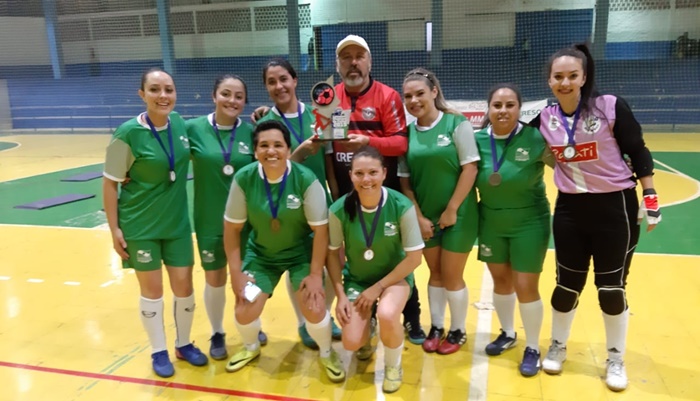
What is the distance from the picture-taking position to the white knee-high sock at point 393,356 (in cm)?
297

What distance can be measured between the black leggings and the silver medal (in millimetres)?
207

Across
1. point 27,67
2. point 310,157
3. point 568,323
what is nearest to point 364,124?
point 310,157

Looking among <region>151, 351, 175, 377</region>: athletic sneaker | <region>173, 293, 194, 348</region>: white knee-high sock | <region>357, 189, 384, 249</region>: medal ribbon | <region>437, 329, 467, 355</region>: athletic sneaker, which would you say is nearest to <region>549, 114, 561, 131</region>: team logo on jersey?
<region>357, 189, 384, 249</region>: medal ribbon

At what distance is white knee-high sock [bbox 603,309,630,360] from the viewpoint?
2.92m

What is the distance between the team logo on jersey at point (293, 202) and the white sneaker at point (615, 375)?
1944 millimetres

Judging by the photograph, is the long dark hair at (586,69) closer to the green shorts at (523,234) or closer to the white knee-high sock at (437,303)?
the green shorts at (523,234)

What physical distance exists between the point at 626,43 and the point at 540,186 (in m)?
12.7

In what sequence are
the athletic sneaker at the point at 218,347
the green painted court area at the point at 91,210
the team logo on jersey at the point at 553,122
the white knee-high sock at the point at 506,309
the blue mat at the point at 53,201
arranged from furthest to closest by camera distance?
the blue mat at the point at 53,201 → the green painted court area at the point at 91,210 → the athletic sneaker at the point at 218,347 → the white knee-high sock at the point at 506,309 → the team logo on jersey at the point at 553,122

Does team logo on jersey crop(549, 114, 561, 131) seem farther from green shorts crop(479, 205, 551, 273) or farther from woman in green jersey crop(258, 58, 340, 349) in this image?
woman in green jersey crop(258, 58, 340, 349)

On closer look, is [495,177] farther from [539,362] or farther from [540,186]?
[539,362]

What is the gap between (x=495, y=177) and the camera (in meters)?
3.01

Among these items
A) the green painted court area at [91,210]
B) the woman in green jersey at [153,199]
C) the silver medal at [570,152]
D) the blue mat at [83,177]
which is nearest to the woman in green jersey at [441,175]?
the silver medal at [570,152]

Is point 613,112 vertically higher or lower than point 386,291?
higher

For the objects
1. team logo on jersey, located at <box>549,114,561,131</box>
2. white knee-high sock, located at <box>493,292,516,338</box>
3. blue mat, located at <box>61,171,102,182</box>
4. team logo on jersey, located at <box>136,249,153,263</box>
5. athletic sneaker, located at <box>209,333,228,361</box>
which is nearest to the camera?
team logo on jersey, located at <box>549,114,561,131</box>
